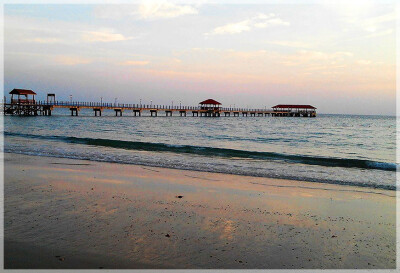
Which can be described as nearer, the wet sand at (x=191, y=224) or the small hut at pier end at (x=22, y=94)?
the wet sand at (x=191, y=224)

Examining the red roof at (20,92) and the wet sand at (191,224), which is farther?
the red roof at (20,92)

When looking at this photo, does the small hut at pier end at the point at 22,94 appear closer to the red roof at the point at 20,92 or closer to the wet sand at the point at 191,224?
the red roof at the point at 20,92

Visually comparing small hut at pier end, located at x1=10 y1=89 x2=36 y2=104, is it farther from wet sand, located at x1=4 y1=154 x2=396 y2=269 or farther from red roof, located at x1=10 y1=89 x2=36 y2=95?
wet sand, located at x1=4 y1=154 x2=396 y2=269

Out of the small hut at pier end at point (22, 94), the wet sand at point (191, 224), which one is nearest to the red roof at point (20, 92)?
the small hut at pier end at point (22, 94)

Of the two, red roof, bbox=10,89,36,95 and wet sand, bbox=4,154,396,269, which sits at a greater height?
red roof, bbox=10,89,36,95

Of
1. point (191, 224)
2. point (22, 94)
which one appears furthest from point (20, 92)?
point (191, 224)

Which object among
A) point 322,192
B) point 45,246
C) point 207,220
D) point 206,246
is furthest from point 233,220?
point 322,192

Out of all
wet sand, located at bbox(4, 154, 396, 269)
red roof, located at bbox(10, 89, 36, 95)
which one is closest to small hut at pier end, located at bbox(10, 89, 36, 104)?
red roof, located at bbox(10, 89, 36, 95)

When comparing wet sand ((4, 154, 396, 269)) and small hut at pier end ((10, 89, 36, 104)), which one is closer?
wet sand ((4, 154, 396, 269))

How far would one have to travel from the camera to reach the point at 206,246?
3953 millimetres

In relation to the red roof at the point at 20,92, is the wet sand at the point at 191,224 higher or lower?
lower

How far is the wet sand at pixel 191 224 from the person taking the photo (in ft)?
11.9

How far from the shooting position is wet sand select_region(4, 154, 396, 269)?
362 centimetres

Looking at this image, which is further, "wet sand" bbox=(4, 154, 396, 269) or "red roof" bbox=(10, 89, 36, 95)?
"red roof" bbox=(10, 89, 36, 95)
